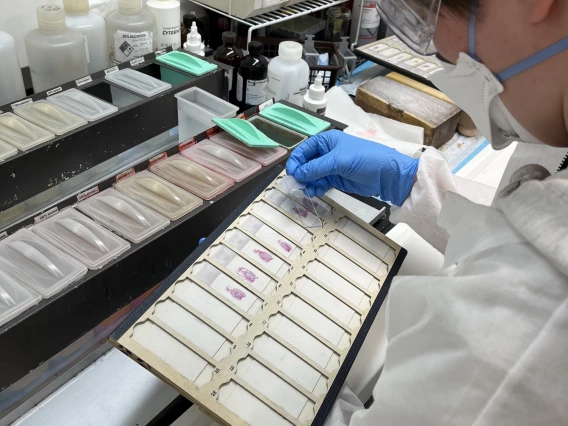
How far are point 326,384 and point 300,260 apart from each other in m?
0.21

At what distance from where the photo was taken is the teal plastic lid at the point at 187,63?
1.17 metres

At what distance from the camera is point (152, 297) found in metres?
0.71

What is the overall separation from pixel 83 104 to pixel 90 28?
0.93ft

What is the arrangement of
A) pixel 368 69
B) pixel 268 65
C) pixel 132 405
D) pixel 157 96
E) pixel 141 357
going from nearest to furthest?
pixel 141 357 < pixel 132 405 < pixel 157 96 < pixel 268 65 < pixel 368 69

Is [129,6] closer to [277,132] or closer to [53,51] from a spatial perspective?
[53,51]

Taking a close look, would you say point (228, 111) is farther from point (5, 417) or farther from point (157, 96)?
point (5, 417)

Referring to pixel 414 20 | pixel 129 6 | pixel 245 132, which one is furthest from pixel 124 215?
pixel 129 6

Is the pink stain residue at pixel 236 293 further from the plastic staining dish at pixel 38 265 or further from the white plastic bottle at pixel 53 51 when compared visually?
the white plastic bottle at pixel 53 51

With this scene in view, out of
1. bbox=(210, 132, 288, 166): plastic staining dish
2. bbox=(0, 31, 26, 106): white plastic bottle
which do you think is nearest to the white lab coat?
bbox=(210, 132, 288, 166): plastic staining dish

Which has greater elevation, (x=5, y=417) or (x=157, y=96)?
(x=157, y=96)

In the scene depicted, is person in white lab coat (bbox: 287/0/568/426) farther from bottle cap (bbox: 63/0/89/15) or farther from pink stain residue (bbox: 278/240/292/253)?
bottle cap (bbox: 63/0/89/15)

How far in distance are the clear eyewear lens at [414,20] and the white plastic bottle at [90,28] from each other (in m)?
0.82

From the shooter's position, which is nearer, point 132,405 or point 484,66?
point 484,66

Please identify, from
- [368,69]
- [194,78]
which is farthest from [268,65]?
[368,69]
